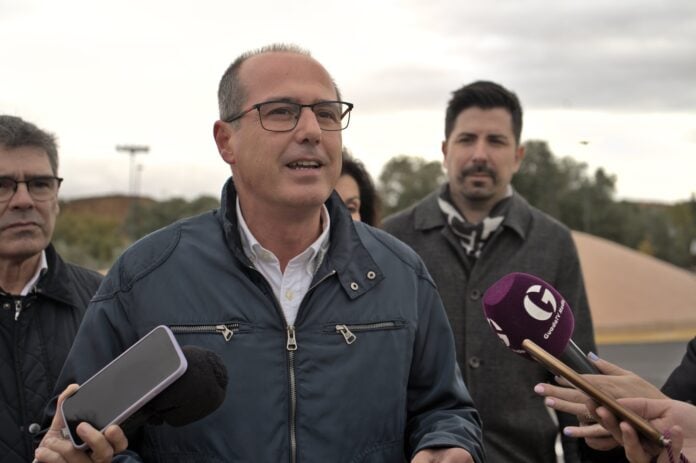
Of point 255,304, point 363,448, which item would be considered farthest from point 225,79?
point 363,448

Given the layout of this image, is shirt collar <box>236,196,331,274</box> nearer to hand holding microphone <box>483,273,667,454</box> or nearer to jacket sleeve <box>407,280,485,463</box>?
jacket sleeve <box>407,280,485,463</box>

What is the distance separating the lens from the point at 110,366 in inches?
94.0

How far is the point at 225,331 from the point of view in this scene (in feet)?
9.27

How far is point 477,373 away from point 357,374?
1.78 m

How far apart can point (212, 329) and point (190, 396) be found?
0.49 meters

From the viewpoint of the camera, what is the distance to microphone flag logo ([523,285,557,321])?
2635 millimetres

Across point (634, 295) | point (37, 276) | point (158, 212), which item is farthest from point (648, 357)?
point (158, 212)

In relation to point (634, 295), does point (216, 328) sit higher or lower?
higher

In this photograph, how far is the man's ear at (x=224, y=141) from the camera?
3.25m

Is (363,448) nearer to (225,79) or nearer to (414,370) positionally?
(414,370)

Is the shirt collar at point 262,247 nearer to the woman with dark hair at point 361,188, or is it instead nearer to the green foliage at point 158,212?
the woman with dark hair at point 361,188

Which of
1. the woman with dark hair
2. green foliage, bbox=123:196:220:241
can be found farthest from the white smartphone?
green foliage, bbox=123:196:220:241

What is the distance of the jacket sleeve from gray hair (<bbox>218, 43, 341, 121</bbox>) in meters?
0.83

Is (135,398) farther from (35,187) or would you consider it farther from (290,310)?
(35,187)
